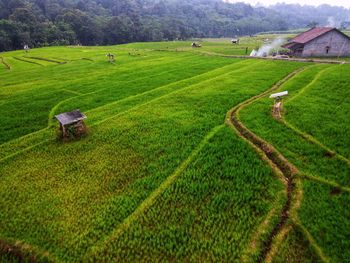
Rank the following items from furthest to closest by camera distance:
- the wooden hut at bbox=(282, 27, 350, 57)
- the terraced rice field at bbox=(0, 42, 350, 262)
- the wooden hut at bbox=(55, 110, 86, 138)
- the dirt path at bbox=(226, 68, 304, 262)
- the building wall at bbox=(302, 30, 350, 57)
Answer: the building wall at bbox=(302, 30, 350, 57), the wooden hut at bbox=(282, 27, 350, 57), the wooden hut at bbox=(55, 110, 86, 138), the dirt path at bbox=(226, 68, 304, 262), the terraced rice field at bbox=(0, 42, 350, 262)

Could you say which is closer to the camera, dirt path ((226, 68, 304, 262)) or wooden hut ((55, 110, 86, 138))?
dirt path ((226, 68, 304, 262))

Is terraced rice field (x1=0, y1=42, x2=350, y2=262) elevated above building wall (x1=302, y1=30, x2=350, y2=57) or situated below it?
below

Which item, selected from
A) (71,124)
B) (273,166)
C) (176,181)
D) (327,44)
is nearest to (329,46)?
(327,44)

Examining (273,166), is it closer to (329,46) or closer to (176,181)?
(176,181)

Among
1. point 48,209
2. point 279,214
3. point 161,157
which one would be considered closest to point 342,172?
point 279,214

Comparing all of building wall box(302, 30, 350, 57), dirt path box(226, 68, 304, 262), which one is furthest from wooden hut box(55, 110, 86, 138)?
building wall box(302, 30, 350, 57)

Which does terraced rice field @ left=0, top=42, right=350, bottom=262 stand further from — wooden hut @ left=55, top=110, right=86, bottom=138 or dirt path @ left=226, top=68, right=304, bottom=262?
wooden hut @ left=55, top=110, right=86, bottom=138
